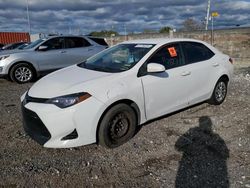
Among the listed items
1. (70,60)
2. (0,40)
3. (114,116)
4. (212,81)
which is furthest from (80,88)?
(0,40)

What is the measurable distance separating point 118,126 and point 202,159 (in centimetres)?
128

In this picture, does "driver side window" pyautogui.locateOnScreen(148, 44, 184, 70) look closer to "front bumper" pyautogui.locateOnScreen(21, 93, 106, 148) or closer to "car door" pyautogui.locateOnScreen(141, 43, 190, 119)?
"car door" pyautogui.locateOnScreen(141, 43, 190, 119)

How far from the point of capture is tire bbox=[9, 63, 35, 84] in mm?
9180

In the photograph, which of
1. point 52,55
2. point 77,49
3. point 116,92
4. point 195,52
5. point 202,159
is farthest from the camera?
point 77,49

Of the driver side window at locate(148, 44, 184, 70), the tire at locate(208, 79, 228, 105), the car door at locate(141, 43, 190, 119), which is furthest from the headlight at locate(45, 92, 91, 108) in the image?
the tire at locate(208, 79, 228, 105)

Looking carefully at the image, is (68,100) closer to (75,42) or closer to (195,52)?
(195,52)

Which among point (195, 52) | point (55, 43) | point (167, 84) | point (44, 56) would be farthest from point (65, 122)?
point (55, 43)

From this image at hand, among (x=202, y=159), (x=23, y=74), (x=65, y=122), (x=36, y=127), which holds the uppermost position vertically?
(x=23, y=74)

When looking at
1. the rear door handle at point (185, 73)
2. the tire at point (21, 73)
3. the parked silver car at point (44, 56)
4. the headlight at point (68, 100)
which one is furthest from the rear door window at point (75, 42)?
the headlight at point (68, 100)

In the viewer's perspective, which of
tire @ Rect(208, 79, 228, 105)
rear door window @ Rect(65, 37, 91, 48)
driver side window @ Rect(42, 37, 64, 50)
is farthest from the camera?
rear door window @ Rect(65, 37, 91, 48)

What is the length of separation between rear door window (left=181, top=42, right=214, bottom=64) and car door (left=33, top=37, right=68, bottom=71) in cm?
572

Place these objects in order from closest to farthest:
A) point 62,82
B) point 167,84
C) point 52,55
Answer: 1. point 62,82
2. point 167,84
3. point 52,55

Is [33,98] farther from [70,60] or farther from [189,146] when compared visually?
[70,60]

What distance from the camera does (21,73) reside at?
930 centimetres
